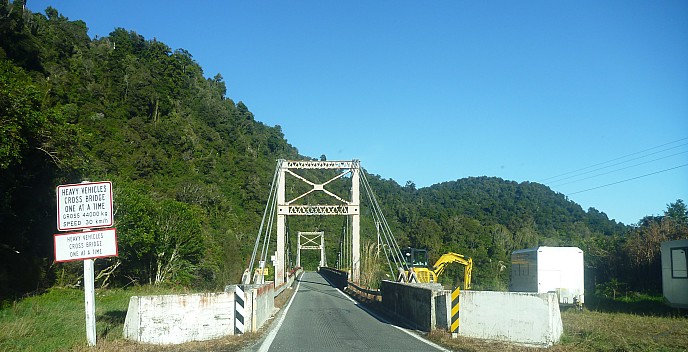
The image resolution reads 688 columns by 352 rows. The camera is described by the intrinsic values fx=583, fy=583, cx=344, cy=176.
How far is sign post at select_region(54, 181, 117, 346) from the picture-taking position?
898cm

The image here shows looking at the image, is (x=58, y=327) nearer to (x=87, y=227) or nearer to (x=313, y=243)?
(x=87, y=227)

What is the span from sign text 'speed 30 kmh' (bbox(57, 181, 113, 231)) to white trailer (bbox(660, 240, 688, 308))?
62.5 ft

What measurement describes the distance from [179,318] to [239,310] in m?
1.75

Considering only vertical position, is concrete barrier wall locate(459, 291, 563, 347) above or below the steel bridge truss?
above

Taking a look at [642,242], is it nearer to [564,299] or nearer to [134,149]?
[564,299]

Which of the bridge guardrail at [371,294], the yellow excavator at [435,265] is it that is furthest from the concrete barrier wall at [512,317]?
the yellow excavator at [435,265]

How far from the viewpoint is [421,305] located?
50.0ft

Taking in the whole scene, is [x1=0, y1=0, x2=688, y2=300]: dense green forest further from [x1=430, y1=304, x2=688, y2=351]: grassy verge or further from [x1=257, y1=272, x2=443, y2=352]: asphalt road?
[x1=430, y1=304, x2=688, y2=351]: grassy verge

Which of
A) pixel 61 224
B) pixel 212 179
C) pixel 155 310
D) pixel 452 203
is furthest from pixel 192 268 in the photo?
pixel 452 203

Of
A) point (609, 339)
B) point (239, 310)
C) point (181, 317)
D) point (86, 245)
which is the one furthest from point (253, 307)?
point (609, 339)

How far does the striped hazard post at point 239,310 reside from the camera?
12836mm

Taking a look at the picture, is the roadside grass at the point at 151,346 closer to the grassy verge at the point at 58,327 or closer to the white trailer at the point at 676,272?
the grassy verge at the point at 58,327

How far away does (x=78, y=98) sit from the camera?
154ft

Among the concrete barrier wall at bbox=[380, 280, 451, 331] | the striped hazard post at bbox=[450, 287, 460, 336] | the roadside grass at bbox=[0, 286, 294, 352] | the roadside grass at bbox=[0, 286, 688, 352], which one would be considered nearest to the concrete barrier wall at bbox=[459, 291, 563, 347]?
the striped hazard post at bbox=[450, 287, 460, 336]
